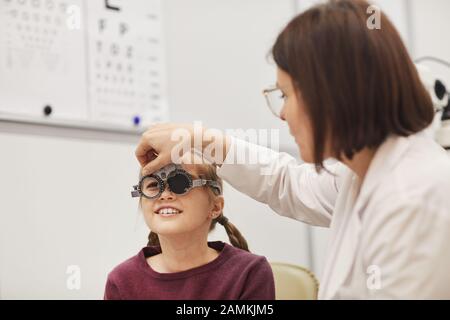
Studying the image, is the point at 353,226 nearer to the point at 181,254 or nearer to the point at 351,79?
the point at 351,79

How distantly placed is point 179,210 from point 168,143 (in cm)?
14

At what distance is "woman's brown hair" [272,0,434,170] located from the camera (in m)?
0.97

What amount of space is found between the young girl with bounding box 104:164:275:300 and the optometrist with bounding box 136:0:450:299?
10.3 inches

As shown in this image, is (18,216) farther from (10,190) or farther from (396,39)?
(396,39)

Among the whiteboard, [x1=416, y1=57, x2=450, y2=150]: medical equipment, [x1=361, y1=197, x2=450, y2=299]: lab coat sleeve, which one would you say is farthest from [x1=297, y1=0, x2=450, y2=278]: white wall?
[x1=361, y1=197, x2=450, y2=299]: lab coat sleeve

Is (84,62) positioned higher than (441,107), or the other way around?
(84,62)

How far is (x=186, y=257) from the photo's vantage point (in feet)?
4.25

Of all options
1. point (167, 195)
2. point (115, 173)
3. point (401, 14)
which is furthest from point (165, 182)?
point (401, 14)

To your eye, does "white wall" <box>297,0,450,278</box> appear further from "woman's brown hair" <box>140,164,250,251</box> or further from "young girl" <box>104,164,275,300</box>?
"young girl" <box>104,164,275,300</box>

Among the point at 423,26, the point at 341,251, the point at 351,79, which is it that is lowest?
the point at 341,251

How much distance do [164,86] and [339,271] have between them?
A: 5.16 ft

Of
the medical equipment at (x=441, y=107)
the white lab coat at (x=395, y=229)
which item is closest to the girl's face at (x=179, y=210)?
the white lab coat at (x=395, y=229)

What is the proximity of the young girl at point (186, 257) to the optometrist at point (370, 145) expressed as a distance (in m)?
0.26

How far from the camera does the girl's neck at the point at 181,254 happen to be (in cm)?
129
